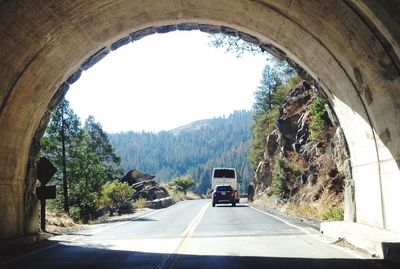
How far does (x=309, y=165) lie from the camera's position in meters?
36.3

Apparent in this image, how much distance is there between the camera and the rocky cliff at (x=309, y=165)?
22.3 m

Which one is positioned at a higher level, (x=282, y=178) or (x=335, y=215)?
(x=282, y=178)

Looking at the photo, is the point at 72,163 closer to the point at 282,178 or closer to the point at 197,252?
the point at 282,178

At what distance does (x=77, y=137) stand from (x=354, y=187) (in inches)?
1122

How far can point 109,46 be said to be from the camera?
1623 cm

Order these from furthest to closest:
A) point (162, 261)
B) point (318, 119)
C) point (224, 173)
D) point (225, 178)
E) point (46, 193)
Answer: point (224, 173), point (225, 178), point (318, 119), point (46, 193), point (162, 261)

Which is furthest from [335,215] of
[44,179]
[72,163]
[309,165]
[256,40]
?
[72,163]

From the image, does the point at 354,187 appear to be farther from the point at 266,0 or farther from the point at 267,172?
the point at 267,172

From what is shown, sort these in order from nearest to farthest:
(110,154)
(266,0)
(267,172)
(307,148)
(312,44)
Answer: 1. (266,0)
2. (312,44)
3. (307,148)
4. (267,172)
5. (110,154)

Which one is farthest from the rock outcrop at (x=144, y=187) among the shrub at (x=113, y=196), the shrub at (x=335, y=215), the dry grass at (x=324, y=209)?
the shrub at (x=335, y=215)

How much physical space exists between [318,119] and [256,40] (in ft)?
56.6

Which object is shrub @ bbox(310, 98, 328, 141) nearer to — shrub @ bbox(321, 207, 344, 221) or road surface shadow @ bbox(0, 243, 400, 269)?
shrub @ bbox(321, 207, 344, 221)

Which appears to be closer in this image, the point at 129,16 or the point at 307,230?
the point at 129,16

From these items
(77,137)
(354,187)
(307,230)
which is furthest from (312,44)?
(77,137)
